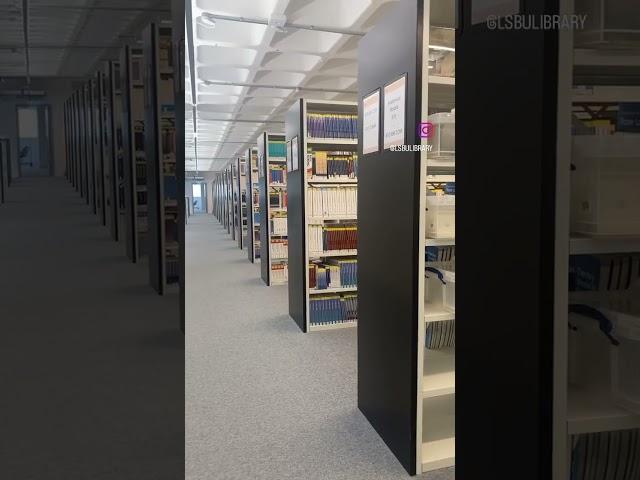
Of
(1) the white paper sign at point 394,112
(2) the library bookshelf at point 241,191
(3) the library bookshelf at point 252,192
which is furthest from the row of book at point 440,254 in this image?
(2) the library bookshelf at point 241,191

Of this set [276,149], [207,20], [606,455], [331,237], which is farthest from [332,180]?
→ [606,455]

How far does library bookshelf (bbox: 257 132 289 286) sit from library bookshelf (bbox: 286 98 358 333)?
1.77 meters

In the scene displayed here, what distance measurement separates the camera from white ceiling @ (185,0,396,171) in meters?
6.36

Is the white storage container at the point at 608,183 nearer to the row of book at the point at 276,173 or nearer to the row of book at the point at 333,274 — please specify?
the row of book at the point at 333,274

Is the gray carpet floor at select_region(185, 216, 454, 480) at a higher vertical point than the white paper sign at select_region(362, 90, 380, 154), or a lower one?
lower

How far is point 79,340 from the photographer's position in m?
0.59

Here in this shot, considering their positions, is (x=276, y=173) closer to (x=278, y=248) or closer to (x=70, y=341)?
(x=278, y=248)

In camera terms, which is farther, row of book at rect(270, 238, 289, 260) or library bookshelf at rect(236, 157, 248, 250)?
library bookshelf at rect(236, 157, 248, 250)

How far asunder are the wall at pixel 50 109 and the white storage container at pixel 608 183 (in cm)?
113

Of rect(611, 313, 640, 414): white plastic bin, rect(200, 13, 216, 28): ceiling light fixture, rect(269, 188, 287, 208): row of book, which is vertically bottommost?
rect(611, 313, 640, 414): white plastic bin

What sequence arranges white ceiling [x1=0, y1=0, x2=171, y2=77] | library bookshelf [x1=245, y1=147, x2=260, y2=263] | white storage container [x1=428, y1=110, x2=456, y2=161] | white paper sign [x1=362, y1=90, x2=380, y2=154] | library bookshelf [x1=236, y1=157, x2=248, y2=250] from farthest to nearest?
1. library bookshelf [x1=236, y1=157, x2=248, y2=250]
2. library bookshelf [x1=245, y1=147, x2=260, y2=263]
3. white paper sign [x1=362, y1=90, x2=380, y2=154]
4. white storage container [x1=428, y1=110, x2=456, y2=161]
5. white ceiling [x1=0, y1=0, x2=171, y2=77]

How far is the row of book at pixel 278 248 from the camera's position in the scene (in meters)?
6.91

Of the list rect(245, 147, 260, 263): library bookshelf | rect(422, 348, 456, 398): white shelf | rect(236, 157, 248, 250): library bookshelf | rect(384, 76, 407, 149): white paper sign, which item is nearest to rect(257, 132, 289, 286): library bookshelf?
rect(245, 147, 260, 263): library bookshelf

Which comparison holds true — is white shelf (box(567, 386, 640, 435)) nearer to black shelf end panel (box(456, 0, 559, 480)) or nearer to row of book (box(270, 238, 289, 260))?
black shelf end panel (box(456, 0, 559, 480))
